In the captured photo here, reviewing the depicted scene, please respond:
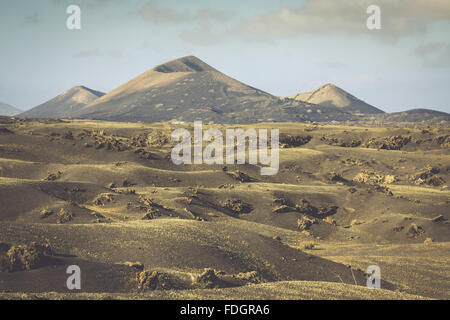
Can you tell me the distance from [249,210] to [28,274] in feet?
68.7

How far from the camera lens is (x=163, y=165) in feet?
156

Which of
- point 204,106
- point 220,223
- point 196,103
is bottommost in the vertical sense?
point 220,223

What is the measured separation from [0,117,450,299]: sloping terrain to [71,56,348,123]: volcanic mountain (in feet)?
300

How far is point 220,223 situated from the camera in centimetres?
2381

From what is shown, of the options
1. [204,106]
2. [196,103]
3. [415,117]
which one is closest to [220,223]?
[204,106]

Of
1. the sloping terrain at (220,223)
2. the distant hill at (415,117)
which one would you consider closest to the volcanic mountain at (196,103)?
the distant hill at (415,117)

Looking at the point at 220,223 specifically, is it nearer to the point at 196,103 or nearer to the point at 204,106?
the point at 204,106

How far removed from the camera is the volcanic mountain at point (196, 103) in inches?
5886

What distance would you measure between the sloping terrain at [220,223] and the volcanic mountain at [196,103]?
→ 300ft

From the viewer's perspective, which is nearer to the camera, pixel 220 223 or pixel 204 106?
pixel 220 223

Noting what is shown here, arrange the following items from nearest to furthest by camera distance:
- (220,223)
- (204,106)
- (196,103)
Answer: (220,223) < (204,106) < (196,103)

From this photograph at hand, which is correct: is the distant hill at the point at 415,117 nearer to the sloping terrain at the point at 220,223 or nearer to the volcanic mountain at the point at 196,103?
the volcanic mountain at the point at 196,103

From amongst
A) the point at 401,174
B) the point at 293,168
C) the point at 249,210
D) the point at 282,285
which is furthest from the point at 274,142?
the point at 282,285

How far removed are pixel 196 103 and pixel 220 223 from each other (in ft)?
467
